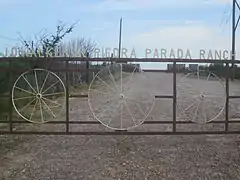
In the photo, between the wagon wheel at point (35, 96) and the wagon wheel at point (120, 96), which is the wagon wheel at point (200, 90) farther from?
the wagon wheel at point (35, 96)

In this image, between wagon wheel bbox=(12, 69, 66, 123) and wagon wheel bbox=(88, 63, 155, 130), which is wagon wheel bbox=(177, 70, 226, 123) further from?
wagon wheel bbox=(12, 69, 66, 123)

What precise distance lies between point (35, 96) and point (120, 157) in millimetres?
Answer: 1783

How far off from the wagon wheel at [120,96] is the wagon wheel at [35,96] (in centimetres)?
73

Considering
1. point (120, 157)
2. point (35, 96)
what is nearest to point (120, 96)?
point (120, 157)

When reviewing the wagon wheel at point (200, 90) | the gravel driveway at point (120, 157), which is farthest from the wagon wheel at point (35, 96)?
the wagon wheel at point (200, 90)

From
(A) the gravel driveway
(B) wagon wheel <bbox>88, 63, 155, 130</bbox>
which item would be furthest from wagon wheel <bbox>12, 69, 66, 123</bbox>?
(B) wagon wheel <bbox>88, 63, 155, 130</bbox>

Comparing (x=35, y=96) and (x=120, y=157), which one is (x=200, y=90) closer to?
(x=120, y=157)

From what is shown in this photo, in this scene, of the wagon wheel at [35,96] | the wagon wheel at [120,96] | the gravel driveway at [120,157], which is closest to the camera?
the gravel driveway at [120,157]

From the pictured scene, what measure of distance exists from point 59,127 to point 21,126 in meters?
0.82

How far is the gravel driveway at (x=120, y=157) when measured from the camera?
505 centimetres

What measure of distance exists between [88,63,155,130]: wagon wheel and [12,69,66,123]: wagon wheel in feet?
2.39

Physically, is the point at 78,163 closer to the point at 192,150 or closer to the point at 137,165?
the point at 137,165

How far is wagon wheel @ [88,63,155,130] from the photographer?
22.5ft

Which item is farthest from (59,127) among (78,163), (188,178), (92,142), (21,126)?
(188,178)
